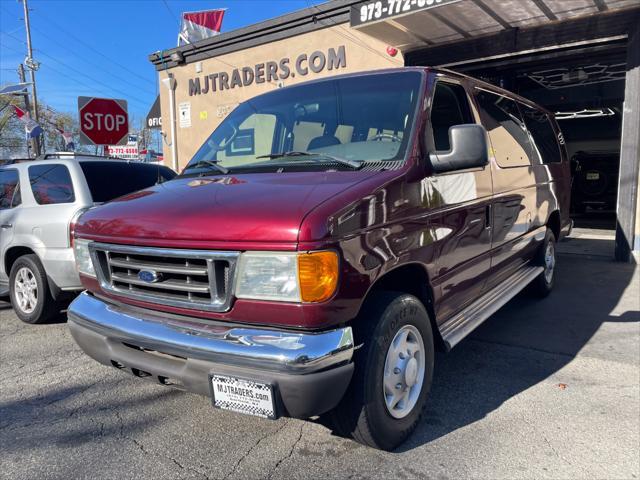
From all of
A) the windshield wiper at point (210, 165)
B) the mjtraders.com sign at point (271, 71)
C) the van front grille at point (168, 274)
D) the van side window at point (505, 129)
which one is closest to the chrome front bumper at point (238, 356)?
the van front grille at point (168, 274)

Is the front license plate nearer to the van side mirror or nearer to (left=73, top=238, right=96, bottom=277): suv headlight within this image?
(left=73, top=238, right=96, bottom=277): suv headlight

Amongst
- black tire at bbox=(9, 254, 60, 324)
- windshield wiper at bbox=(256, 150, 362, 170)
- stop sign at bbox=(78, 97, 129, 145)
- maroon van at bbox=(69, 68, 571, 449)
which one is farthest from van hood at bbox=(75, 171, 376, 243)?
stop sign at bbox=(78, 97, 129, 145)

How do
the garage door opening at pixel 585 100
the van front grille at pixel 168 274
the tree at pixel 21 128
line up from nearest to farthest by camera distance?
the van front grille at pixel 168 274 < the garage door opening at pixel 585 100 < the tree at pixel 21 128

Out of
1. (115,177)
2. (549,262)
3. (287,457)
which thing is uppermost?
(115,177)

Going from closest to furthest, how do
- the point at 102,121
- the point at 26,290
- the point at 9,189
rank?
the point at 26,290
the point at 9,189
the point at 102,121

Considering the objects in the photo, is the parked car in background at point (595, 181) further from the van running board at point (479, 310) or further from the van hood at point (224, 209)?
the van hood at point (224, 209)

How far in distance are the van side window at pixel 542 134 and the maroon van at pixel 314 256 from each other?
1.69 metres

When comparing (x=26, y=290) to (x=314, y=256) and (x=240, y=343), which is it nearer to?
(x=240, y=343)

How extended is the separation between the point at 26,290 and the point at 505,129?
5062 millimetres

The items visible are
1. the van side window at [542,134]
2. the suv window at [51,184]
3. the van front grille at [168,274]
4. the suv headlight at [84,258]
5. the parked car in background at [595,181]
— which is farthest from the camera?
the parked car in background at [595,181]

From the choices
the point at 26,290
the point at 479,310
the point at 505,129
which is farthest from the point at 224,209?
the point at 26,290

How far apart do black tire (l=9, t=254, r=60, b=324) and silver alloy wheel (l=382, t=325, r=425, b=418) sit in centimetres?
390

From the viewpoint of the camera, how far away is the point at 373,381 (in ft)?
7.84

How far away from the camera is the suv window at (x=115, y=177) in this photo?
4965mm
